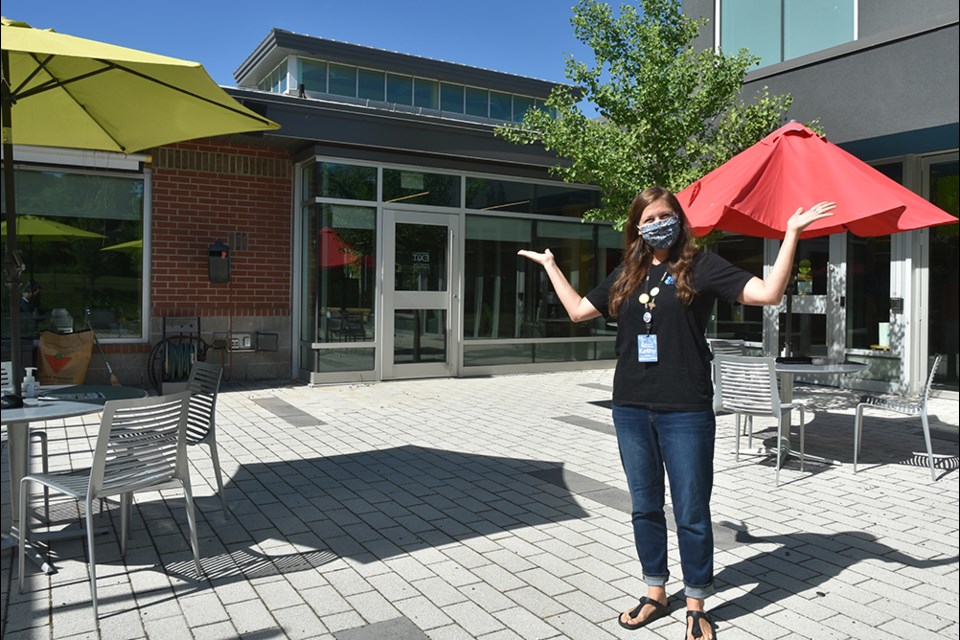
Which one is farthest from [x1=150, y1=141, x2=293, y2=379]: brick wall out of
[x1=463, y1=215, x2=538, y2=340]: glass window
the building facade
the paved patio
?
the building facade

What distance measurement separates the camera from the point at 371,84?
26484mm

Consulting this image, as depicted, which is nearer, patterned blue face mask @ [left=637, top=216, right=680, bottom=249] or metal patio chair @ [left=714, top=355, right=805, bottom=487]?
patterned blue face mask @ [left=637, top=216, right=680, bottom=249]

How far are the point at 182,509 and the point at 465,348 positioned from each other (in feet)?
23.4

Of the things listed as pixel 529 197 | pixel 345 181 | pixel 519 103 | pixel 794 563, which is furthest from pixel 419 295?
pixel 519 103

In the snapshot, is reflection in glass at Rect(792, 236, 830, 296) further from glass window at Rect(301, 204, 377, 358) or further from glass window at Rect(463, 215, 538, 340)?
glass window at Rect(301, 204, 377, 358)

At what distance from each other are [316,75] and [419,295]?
17379 millimetres

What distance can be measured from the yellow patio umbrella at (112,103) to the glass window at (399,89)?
73.1ft

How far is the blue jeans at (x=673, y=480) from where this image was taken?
9.91ft

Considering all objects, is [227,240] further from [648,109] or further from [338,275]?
[648,109]

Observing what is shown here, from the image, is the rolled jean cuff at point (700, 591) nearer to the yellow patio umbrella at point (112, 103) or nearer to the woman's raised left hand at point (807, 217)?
the woman's raised left hand at point (807, 217)

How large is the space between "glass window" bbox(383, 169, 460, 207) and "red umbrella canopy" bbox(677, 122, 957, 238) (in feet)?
19.1

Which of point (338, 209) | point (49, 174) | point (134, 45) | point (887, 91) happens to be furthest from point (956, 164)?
point (49, 174)

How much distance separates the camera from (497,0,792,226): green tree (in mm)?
8195

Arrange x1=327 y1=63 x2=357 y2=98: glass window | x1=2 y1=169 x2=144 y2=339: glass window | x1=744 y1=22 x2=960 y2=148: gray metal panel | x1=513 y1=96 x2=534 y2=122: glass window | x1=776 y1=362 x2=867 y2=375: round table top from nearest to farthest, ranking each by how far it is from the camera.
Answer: x1=776 y1=362 x2=867 y2=375: round table top < x1=744 y1=22 x2=960 y2=148: gray metal panel < x1=2 y1=169 x2=144 y2=339: glass window < x1=327 y1=63 x2=357 y2=98: glass window < x1=513 y1=96 x2=534 y2=122: glass window
